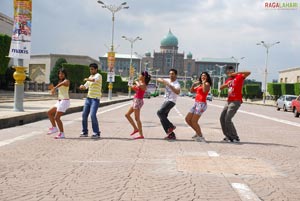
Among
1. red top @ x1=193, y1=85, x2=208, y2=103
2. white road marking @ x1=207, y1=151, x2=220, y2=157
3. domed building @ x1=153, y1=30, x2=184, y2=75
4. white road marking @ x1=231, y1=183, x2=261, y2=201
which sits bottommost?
white road marking @ x1=207, y1=151, x2=220, y2=157

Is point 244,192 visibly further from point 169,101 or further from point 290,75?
point 290,75

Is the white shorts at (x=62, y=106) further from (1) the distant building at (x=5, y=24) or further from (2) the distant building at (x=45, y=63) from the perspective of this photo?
(2) the distant building at (x=45, y=63)

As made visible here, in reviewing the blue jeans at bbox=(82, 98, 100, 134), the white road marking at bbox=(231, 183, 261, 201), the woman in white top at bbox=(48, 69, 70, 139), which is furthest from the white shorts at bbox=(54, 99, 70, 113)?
the white road marking at bbox=(231, 183, 261, 201)

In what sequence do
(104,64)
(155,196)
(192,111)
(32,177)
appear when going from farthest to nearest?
(104,64) < (192,111) < (32,177) < (155,196)

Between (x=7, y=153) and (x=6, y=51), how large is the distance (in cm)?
2747

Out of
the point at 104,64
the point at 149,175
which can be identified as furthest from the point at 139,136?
the point at 104,64

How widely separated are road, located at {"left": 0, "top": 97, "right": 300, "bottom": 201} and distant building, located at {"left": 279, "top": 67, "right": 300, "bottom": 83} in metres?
81.1

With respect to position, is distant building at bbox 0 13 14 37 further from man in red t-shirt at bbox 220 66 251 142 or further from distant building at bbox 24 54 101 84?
man in red t-shirt at bbox 220 66 251 142

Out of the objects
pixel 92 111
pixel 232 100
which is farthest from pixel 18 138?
pixel 232 100

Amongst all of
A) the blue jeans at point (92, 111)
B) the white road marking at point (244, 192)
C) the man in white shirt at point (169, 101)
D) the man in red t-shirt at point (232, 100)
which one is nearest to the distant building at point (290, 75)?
the man in red t-shirt at point (232, 100)

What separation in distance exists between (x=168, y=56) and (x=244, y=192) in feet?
609

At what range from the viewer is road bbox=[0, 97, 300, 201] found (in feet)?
15.9

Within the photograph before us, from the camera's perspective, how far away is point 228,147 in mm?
9180

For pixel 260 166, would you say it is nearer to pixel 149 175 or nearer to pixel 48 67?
pixel 149 175
